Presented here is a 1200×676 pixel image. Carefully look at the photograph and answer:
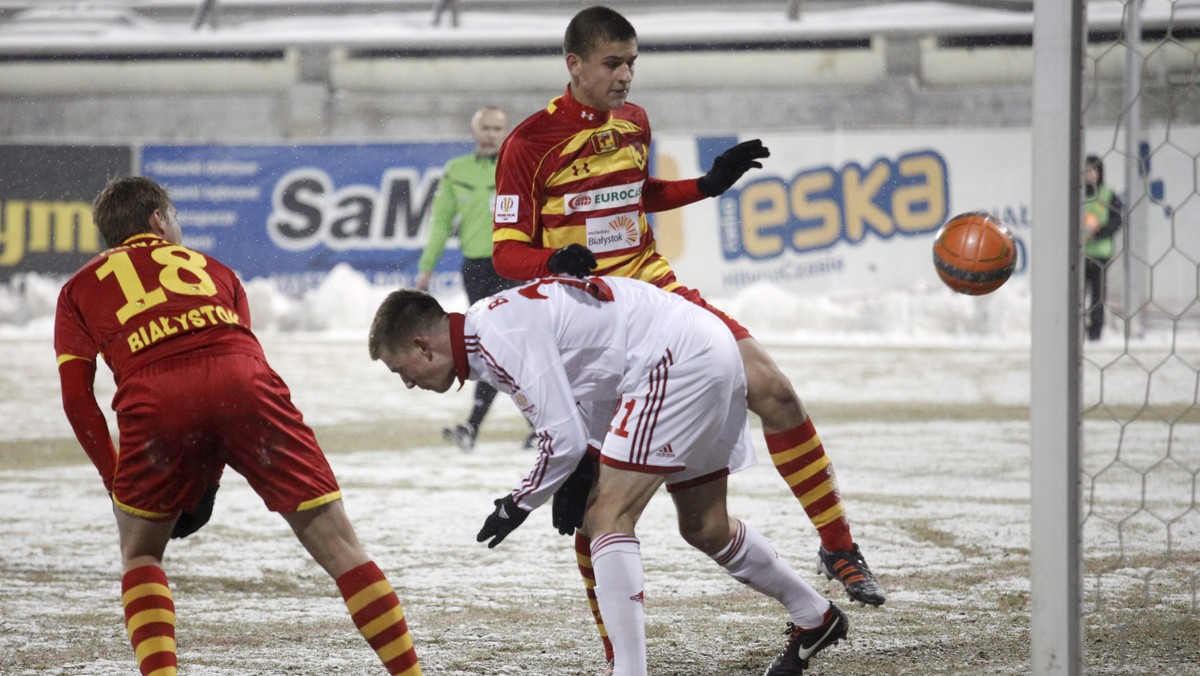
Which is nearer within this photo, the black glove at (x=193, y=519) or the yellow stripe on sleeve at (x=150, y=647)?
the yellow stripe on sleeve at (x=150, y=647)

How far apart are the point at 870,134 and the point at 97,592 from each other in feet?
42.2

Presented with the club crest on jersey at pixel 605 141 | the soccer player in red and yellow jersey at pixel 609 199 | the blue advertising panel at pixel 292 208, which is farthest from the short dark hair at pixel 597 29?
the blue advertising panel at pixel 292 208

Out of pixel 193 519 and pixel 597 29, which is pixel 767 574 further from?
pixel 597 29

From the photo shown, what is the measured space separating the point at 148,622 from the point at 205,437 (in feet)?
1.70

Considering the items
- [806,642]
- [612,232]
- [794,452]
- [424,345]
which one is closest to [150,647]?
[424,345]

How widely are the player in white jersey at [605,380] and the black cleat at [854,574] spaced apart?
24.5 inches

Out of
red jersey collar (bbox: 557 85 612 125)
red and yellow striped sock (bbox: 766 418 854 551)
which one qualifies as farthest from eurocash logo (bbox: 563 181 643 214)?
red and yellow striped sock (bbox: 766 418 854 551)

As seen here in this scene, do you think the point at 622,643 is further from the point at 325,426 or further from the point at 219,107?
the point at 219,107

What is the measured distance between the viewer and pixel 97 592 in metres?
5.18

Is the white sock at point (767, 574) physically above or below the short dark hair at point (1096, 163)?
below

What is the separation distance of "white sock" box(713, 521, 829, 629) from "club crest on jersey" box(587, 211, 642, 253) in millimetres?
1097

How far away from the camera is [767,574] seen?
3.88 metres

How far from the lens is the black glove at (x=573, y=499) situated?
11.8 feet

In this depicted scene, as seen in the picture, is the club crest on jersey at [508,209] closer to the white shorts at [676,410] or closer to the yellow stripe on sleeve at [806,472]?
the white shorts at [676,410]
